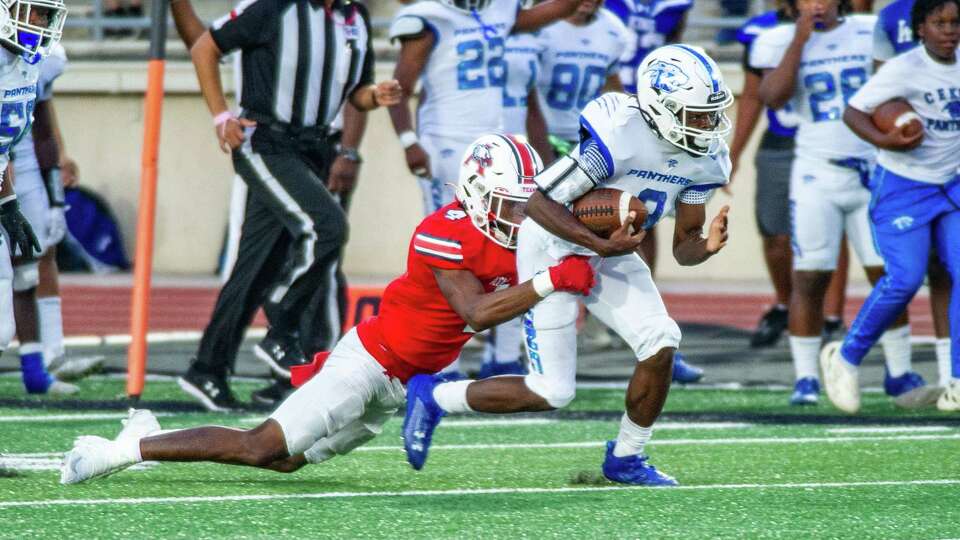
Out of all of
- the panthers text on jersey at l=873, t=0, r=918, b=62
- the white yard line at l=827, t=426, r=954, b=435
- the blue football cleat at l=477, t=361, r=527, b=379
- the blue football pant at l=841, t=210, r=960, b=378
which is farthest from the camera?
the blue football cleat at l=477, t=361, r=527, b=379

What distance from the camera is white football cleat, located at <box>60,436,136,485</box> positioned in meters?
5.57

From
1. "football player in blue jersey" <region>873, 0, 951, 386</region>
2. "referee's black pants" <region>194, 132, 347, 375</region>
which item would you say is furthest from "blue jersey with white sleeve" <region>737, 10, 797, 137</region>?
"referee's black pants" <region>194, 132, 347, 375</region>

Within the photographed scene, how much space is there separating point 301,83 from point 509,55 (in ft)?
5.16

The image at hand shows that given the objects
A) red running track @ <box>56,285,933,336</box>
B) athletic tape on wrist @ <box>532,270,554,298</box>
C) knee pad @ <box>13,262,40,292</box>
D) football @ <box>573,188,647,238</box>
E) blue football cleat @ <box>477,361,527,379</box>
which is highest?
football @ <box>573,188,647,238</box>

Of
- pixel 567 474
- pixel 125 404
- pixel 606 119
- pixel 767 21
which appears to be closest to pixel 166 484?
pixel 567 474

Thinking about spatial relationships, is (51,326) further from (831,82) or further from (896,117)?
(896,117)

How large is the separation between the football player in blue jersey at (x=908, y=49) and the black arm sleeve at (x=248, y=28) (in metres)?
2.69

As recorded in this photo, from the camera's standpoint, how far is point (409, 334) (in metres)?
5.82

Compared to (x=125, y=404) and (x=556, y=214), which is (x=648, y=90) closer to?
(x=556, y=214)

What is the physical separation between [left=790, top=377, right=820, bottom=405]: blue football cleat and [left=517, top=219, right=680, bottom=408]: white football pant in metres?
2.66

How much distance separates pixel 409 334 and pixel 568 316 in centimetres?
50

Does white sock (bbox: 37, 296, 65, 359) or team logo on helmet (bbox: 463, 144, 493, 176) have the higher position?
team logo on helmet (bbox: 463, 144, 493, 176)

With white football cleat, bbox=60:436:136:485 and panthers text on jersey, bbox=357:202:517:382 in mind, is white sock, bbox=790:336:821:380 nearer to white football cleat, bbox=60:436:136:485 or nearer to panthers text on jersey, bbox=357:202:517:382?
panthers text on jersey, bbox=357:202:517:382

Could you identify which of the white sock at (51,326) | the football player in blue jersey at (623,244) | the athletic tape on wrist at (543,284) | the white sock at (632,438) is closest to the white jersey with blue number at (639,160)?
the football player in blue jersey at (623,244)
